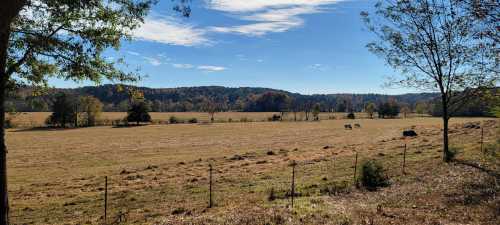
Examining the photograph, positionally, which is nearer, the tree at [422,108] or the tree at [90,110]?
the tree at [90,110]

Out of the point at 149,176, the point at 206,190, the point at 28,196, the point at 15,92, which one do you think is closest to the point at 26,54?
the point at 15,92

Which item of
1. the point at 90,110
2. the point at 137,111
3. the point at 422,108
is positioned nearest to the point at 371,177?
the point at 137,111

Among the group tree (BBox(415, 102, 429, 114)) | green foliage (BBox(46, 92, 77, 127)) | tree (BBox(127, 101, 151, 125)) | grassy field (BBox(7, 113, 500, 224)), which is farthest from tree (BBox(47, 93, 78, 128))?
tree (BBox(415, 102, 429, 114))

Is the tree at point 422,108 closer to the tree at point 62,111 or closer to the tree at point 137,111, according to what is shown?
the tree at point 137,111

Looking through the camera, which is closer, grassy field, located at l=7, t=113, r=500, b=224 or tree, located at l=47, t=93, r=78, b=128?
grassy field, located at l=7, t=113, r=500, b=224

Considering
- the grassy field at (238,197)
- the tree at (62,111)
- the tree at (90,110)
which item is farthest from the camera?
the tree at (90,110)

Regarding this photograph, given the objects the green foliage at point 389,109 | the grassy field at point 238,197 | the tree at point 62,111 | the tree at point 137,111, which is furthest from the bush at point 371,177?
the green foliage at point 389,109

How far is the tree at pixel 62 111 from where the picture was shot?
366 ft

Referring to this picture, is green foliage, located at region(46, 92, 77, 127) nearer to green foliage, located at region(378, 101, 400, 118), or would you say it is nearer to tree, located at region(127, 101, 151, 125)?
tree, located at region(127, 101, 151, 125)

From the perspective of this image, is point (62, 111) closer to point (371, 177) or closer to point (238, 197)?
point (238, 197)

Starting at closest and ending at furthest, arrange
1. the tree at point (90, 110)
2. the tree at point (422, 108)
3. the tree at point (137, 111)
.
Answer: the tree at point (137, 111) < the tree at point (90, 110) < the tree at point (422, 108)

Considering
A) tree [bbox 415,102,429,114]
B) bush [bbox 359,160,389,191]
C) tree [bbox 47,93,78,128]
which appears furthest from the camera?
tree [bbox 415,102,429,114]

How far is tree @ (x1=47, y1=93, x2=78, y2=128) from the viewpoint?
112 meters

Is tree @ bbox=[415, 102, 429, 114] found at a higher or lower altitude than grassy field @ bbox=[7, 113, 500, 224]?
higher
